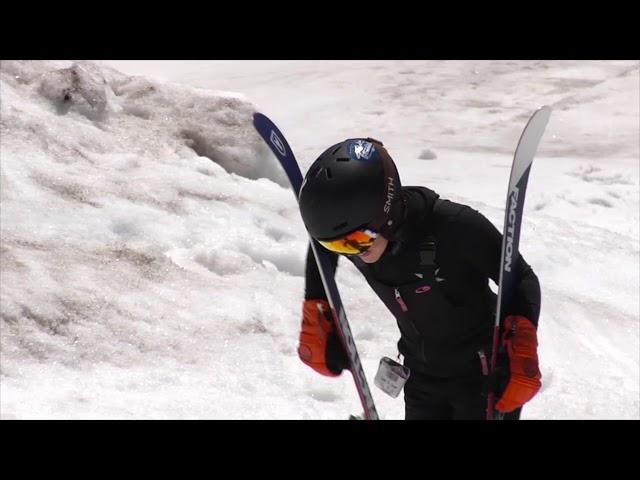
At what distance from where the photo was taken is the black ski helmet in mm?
2963

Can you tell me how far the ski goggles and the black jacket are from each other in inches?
6.4

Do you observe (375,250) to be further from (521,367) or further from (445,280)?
(521,367)

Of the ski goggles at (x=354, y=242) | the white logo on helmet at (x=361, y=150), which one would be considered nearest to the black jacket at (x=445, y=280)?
the ski goggles at (x=354, y=242)

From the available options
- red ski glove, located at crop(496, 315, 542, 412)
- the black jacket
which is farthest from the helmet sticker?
red ski glove, located at crop(496, 315, 542, 412)

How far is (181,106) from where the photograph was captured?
26.9 feet

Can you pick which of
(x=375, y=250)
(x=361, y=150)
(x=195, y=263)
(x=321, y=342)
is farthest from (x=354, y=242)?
(x=195, y=263)

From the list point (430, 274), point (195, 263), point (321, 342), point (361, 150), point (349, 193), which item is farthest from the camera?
point (195, 263)

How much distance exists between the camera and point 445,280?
3.20 meters

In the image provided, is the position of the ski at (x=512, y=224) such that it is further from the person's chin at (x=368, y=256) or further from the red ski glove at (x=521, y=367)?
the person's chin at (x=368, y=256)

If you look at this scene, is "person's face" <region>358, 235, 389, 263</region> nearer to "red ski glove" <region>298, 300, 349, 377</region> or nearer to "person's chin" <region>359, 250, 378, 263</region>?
"person's chin" <region>359, 250, 378, 263</region>

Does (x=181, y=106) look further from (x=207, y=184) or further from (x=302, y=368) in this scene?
(x=302, y=368)

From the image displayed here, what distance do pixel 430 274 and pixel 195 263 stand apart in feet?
10.2

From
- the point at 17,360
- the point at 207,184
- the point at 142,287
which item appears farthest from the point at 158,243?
the point at 17,360

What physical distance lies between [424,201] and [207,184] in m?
4.09
